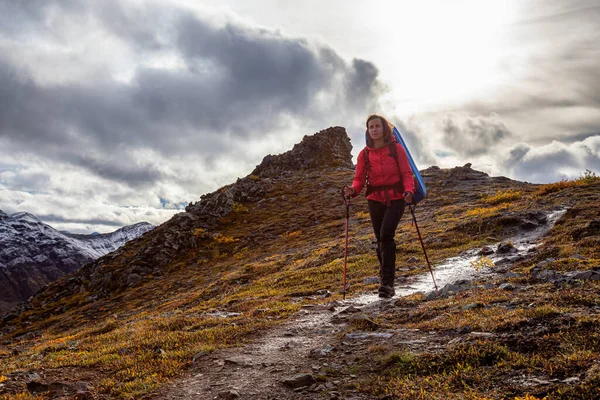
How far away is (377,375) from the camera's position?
4957 millimetres

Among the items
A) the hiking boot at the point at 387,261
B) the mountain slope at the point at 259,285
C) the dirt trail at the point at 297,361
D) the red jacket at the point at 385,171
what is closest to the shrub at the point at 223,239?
the mountain slope at the point at 259,285

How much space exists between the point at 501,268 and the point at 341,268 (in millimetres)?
6625

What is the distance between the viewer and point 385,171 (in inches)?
416

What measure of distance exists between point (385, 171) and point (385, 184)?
0.37 meters

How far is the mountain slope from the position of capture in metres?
6.18

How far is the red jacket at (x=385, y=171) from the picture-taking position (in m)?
10.3

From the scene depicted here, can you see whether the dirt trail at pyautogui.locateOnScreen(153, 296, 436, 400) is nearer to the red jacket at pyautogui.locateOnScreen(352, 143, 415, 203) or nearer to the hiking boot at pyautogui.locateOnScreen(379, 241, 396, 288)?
the hiking boot at pyautogui.locateOnScreen(379, 241, 396, 288)

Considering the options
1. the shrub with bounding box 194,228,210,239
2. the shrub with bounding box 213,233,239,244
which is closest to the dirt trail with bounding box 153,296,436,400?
the shrub with bounding box 213,233,239,244

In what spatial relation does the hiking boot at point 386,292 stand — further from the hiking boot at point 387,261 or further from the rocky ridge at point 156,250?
the rocky ridge at point 156,250

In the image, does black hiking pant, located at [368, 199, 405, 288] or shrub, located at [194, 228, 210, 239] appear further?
shrub, located at [194, 228, 210, 239]

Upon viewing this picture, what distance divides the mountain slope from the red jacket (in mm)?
2969

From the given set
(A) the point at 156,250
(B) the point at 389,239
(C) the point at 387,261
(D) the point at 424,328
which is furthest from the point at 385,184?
(A) the point at 156,250

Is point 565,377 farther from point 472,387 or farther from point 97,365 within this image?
point 97,365

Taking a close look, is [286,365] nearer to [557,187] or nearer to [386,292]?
[386,292]
